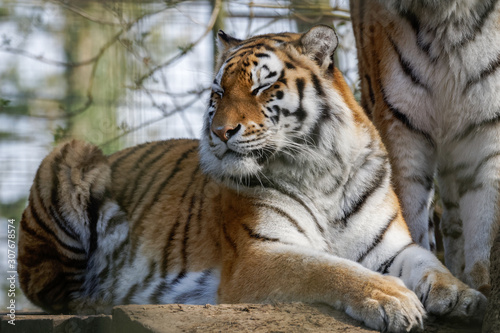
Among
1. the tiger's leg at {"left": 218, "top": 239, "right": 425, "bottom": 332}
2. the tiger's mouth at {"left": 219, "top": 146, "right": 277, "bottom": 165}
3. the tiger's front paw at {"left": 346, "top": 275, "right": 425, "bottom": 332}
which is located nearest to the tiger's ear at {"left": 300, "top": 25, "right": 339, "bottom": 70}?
the tiger's mouth at {"left": 219, "top": 146, "right": 277, "bottom": 165}

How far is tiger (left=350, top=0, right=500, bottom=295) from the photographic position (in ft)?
9.32

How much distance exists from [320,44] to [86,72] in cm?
102

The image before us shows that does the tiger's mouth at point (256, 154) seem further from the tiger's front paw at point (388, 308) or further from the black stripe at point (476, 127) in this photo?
the black stripe at point (476, 127)

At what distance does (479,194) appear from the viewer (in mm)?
2898

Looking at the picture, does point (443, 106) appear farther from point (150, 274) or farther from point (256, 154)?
point (150, 274)

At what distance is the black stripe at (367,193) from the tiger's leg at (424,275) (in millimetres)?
149

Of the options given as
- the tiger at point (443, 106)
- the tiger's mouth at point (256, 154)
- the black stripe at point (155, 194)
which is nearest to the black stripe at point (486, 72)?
the tiger at point (443, 106)

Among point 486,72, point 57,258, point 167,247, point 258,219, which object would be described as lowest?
point 57,258

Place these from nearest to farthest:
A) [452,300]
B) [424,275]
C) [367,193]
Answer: [452,300], [424,275], [367,193]

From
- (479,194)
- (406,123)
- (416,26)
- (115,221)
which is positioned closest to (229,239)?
(115,221)

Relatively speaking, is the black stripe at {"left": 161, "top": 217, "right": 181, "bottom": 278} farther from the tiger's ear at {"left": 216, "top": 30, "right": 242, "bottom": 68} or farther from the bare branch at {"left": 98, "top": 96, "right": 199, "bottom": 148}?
the tiger's ear at {"left": 216, "top": 30, "right": 242, "bottom": 68}

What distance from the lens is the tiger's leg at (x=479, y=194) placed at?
110 inches

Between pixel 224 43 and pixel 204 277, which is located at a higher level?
pixel 224 43

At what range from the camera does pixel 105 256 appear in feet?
10.9
